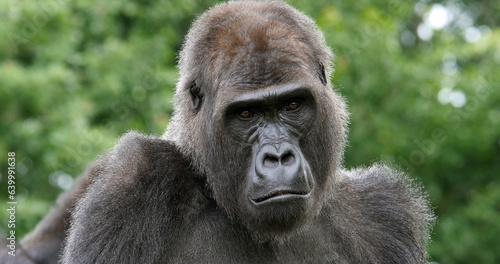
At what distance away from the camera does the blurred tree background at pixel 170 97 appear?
1095 cm

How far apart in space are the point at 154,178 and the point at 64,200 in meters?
4.02

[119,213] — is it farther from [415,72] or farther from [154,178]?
[415,72]

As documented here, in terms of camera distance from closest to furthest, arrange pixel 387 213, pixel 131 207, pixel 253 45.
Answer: pixel 131 207 → pixel 253 45 → pixel 387 213

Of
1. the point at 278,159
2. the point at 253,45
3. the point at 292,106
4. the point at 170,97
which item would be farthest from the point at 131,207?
the point at 170,97

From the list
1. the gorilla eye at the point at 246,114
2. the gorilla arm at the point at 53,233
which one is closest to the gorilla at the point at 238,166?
the gorilla eye at the point at 246,114

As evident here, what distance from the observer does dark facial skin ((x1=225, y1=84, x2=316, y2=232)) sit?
4531mm

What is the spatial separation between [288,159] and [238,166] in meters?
0.49

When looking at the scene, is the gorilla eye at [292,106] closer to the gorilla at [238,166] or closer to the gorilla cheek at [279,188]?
the gorilla at [238,166]

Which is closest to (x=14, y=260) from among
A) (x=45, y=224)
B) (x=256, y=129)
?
(x=45, y=224)

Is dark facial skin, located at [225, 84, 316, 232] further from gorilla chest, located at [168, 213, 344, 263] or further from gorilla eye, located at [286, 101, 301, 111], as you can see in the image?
gorilla chest, located at [168, 213, 344, 263]

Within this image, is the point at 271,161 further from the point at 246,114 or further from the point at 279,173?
the point at 246,114

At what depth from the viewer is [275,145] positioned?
4.72 meters

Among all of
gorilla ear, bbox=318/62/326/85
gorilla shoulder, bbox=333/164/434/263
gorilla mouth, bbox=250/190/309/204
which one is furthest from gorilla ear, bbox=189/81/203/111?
gorilla shoulder, bbox=333/164/434/263

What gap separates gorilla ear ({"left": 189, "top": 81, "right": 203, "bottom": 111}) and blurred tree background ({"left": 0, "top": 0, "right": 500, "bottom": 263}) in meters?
5.40
